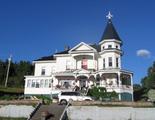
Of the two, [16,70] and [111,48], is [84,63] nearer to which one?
[111,48]

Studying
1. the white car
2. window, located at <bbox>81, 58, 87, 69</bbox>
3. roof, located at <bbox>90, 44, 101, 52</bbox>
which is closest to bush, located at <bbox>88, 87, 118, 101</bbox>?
the white car

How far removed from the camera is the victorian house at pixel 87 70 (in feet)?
170

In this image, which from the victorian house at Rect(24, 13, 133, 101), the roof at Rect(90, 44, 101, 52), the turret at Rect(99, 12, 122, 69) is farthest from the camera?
the roof at Rect(90, 44, 101, 52)

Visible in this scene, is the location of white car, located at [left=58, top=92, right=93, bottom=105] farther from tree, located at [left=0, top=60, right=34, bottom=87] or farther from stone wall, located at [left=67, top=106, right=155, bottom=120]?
tree, located at [left=0, top=60, right=34, bottom=87]

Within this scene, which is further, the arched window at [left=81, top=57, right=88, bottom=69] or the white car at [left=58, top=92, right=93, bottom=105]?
the arched window at [left=81, top=57, right=88, bottom=69]

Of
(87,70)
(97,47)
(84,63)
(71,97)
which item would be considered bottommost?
(71,97)

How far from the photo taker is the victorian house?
51906 millimetres

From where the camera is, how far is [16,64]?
110250 millimetres

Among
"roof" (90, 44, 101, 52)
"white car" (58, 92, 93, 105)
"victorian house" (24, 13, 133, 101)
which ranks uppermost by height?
"roof" (90, 44, 101, 52)

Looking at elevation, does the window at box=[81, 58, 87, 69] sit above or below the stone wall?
above

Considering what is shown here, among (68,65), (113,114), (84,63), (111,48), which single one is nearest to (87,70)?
(84,63)

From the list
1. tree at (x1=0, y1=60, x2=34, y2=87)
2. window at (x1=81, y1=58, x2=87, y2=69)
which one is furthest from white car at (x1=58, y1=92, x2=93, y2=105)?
tree at (x1=0, y1=60, x2=34, y2=87)

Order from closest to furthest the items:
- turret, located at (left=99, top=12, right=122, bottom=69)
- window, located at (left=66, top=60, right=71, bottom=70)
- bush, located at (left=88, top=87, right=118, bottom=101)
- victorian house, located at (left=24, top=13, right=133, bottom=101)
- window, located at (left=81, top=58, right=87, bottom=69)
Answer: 1. bush, located at (left=88, top=87, right=118, bottom=101)
2. victorian house, located at (left=24, top=13, right=133, bottom=101)
3. turret, located at (left=99, top=12, right=122, bottom=69)
4. window, located at (left=81, top=58, right=87, bottom=69)
5. window, located at (left=66, top=60, right=71, bottom=70)

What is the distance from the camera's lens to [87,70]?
53.4m
